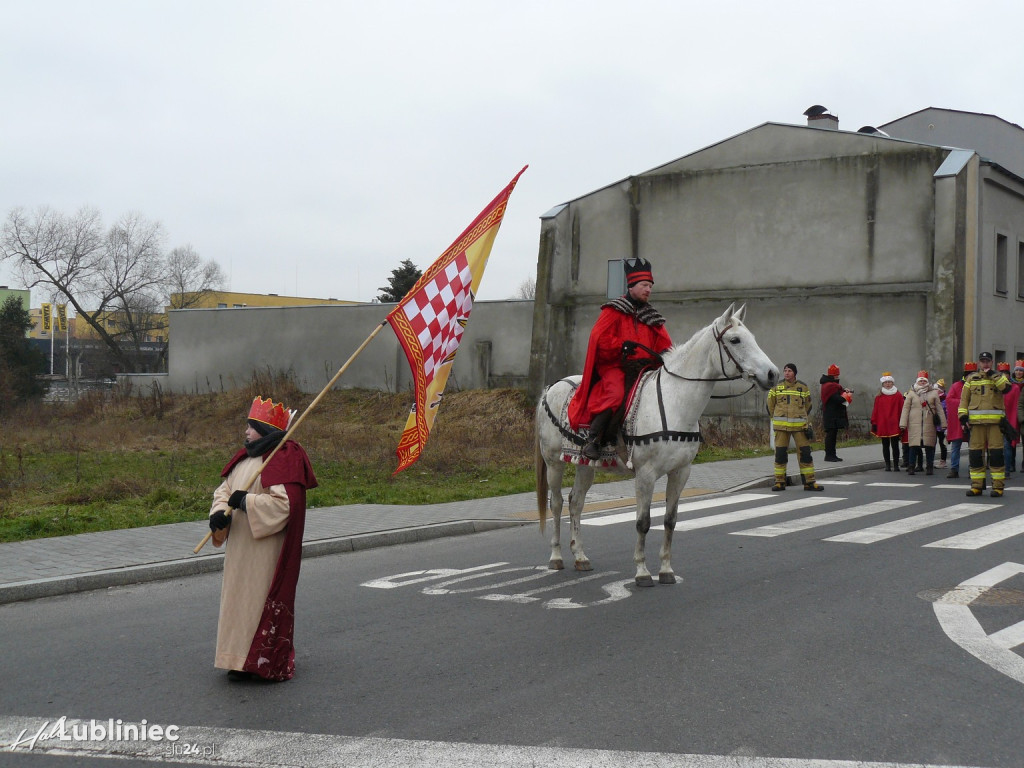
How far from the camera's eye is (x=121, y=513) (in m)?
12.6

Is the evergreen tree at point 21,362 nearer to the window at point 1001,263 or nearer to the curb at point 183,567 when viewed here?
the curb at point 183,567

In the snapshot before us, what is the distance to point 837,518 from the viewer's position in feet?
42.1

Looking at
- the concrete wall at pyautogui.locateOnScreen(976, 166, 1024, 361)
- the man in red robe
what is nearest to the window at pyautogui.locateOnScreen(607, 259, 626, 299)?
the man in red robe

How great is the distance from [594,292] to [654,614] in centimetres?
2840

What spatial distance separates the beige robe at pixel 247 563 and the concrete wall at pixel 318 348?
30525 mm

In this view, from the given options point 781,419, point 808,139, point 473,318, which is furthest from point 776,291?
point 781,419

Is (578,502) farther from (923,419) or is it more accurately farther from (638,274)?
(923,419)

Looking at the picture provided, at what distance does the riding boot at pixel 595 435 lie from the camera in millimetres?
8617

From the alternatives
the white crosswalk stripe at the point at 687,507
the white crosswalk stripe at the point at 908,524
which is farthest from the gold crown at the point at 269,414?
the white crosswalk stripe at the point at 687,507

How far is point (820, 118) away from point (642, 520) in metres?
32.2

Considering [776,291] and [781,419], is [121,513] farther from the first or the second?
[776,291]

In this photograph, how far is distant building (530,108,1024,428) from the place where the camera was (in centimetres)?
2905

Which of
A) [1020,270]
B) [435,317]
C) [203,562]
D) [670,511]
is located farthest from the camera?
[1020,270]

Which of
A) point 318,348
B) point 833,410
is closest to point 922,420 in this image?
point 833,410
